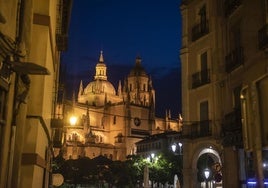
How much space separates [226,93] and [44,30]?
15.2m

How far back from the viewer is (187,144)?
27.4m

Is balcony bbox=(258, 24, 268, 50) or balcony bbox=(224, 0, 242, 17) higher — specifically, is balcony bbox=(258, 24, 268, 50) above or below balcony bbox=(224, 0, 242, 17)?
below

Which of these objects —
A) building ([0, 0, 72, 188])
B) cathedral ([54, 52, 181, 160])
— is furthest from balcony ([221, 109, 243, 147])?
cathedral ([54, 52, 181, 160])

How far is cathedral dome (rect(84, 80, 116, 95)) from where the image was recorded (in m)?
138

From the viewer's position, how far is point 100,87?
137 metres

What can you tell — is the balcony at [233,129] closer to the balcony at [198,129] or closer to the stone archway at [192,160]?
the balcony at [198,129]

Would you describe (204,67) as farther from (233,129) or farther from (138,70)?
(138,70)

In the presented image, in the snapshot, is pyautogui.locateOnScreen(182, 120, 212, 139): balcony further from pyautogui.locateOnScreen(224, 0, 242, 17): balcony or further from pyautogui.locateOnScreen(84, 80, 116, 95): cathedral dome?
pyautogui.locateOnScreen(84, 80, 116, 95): cathedral dome

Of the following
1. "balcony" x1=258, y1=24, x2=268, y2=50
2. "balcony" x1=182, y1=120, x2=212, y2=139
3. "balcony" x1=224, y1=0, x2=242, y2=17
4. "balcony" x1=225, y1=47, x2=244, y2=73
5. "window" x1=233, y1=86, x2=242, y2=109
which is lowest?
"balcony" x1=182, y1=120, x2=212, y2=139

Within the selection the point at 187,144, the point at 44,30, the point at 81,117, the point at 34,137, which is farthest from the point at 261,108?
the point at 81,117

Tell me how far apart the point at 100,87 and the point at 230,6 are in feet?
381

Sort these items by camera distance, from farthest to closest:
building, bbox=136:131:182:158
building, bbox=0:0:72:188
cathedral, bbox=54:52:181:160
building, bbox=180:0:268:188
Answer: cathedral, bbox=54:52:181:160 < building, bbox=136:131:182:158 < building, bbox=180:0:268:188 < building, bbox=0:0:72:188

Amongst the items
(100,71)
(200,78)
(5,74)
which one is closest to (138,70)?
(100,71)

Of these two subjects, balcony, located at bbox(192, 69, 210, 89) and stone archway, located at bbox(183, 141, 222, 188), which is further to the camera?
stone archway, located at bbox(183, 141, 222, 188)
